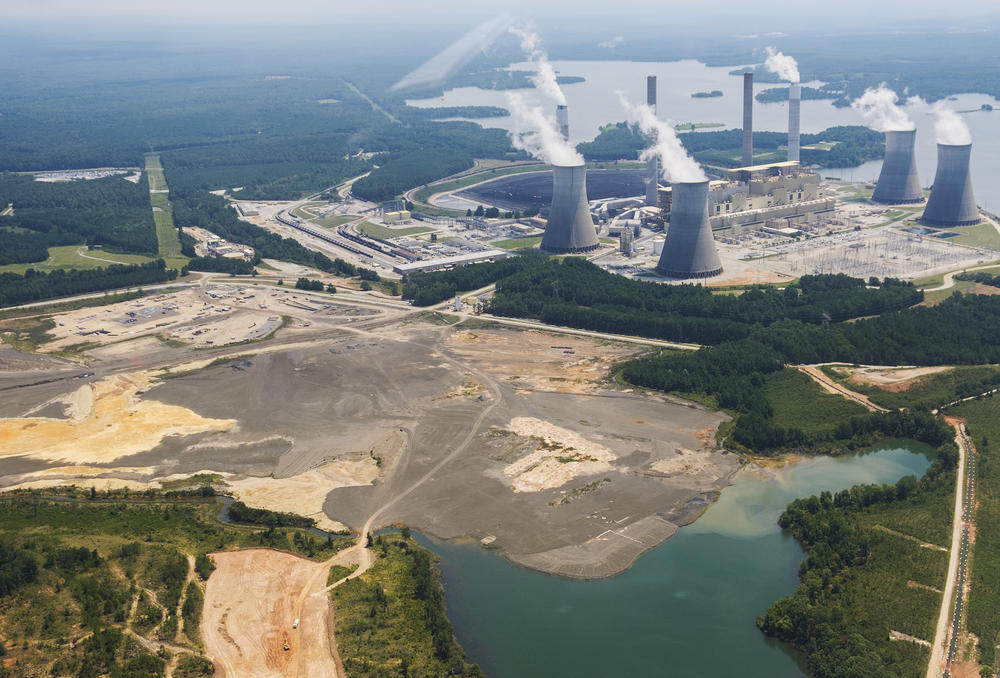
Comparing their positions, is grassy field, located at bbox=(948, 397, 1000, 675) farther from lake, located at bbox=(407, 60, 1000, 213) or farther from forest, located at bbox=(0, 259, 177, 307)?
forest, located at bbox=(0, 259, 177, 307)

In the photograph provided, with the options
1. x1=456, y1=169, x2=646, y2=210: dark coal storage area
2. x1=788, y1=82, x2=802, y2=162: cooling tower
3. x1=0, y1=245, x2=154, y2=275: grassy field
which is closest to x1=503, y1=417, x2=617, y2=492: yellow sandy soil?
x1=0, y1=245, x2=154, y2=275: grassy field

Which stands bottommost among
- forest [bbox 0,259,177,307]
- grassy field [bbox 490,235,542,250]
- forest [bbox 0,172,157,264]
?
grassy field [bbox 490,235,542,250]

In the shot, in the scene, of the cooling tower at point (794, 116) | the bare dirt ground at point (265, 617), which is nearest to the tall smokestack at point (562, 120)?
the cooling tower at point (794, 116)

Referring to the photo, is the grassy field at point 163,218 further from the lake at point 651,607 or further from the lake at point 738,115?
the lake at point 738,115

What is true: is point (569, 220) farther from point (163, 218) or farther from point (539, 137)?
point (539, 137)

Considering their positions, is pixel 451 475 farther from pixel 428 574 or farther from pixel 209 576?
pixel 209 576

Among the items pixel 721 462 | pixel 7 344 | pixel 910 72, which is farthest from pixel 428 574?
pixel 910 72
